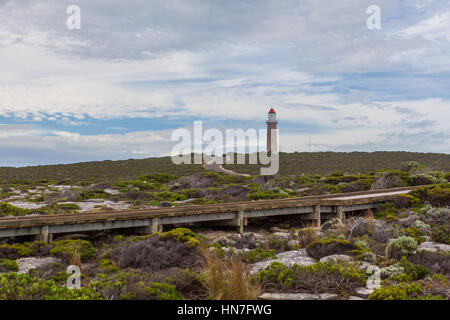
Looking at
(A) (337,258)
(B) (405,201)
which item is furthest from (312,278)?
(B) (405,201)

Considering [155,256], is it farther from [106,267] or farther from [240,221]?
[240,221]

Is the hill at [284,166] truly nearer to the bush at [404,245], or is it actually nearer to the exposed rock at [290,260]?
the exposed rock at [290,260]

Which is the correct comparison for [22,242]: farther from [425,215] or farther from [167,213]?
[425,215]

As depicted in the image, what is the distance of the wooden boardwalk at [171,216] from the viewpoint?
12.0 metres

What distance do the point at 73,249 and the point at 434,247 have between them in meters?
9.12

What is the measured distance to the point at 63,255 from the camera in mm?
10531

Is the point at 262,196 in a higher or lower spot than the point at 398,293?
higher

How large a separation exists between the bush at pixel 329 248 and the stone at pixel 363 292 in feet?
8.16

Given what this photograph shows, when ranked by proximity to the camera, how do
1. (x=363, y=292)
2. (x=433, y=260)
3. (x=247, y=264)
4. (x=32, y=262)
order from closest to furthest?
(x=363, y=292)
(x=433, y=260)
(x=247, y=264)
(x=32, y=262)

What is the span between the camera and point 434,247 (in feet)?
35.5

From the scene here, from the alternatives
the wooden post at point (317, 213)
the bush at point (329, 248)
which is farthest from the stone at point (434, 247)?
the wooden post at point (317, 213)

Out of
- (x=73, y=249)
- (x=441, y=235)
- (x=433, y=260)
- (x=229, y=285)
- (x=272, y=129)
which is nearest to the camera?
(x=229, y=285)

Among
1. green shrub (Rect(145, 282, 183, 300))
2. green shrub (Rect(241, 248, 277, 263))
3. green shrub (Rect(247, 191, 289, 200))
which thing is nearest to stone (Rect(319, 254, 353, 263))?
green shrub (Rect(241, 248, 277, 263))
